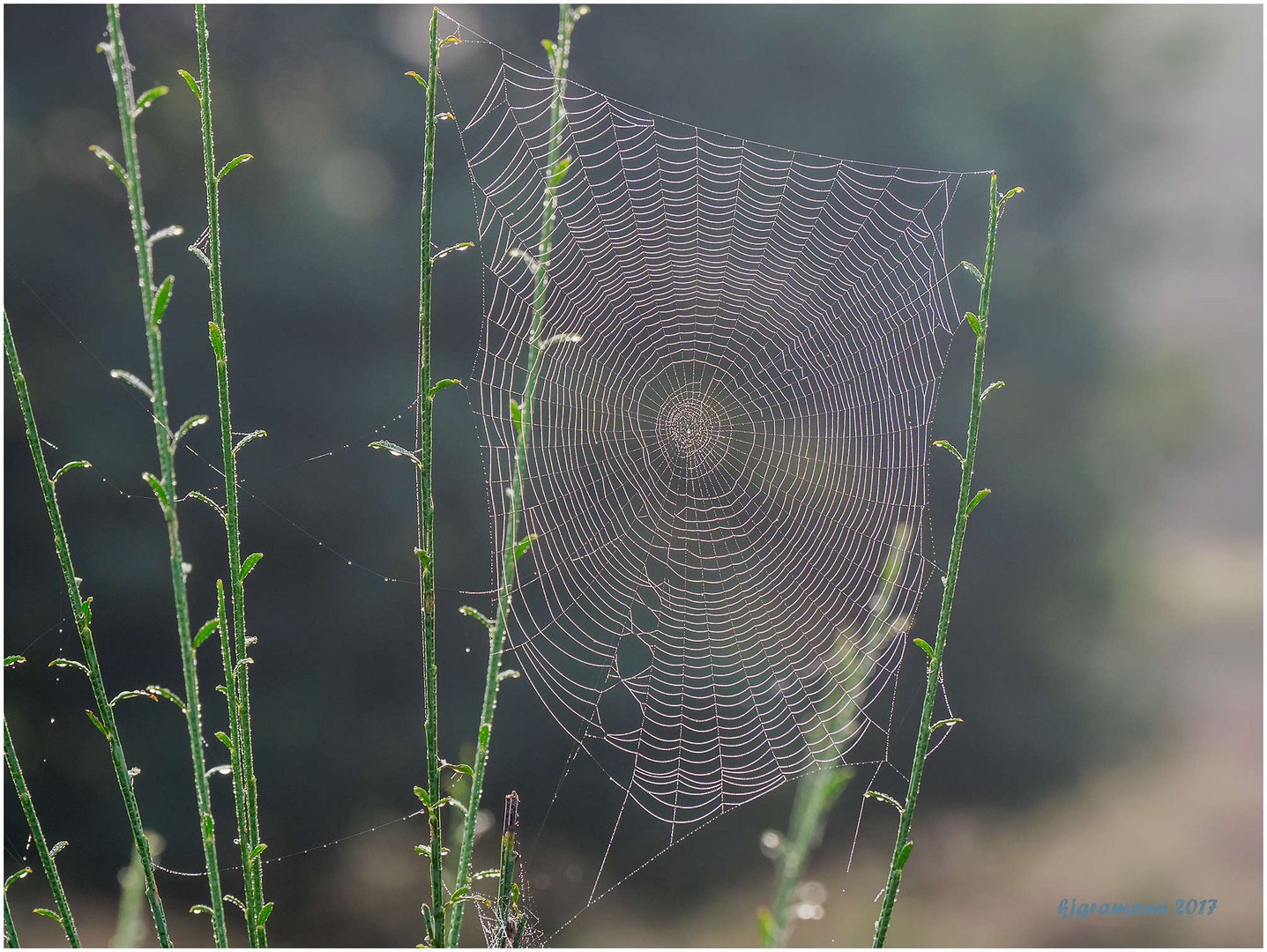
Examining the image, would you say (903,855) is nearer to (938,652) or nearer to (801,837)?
(938,652)

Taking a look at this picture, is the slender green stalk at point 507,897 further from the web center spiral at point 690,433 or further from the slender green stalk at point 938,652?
the web center spiral at point 690,433

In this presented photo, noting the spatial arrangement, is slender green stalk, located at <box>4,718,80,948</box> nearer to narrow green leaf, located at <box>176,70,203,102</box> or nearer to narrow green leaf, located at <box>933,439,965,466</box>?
narrow green leaf, located at <box>176,70,203,102</box>

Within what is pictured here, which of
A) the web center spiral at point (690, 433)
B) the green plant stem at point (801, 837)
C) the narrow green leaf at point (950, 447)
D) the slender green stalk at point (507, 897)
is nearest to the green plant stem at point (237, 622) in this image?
the slender green stalk at point (507, 897)

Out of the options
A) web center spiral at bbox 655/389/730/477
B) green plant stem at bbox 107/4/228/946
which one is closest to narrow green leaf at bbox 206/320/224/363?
green plant stem at bbox 107/4/228/946

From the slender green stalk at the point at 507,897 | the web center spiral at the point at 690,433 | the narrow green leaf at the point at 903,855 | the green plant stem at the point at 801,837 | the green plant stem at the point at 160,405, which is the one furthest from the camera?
the web center spiral at the point at 690,433

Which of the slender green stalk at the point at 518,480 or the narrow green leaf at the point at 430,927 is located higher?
the slender green stalk at the point at 518,480

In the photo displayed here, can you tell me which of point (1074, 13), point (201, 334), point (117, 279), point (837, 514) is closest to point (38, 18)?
point (117, 279)

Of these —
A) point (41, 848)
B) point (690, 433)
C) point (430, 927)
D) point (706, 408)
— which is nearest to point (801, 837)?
point (430, 927)

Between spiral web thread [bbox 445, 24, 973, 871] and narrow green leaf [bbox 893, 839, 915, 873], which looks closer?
narrow green leaf [bbox 893, 839, 915, 873]
